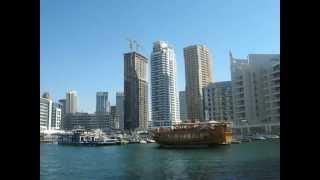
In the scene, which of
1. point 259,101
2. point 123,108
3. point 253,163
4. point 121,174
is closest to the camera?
point 121,174

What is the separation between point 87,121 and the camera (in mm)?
23797

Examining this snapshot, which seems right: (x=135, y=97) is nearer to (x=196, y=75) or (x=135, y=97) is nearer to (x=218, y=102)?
(x=196, y=75)

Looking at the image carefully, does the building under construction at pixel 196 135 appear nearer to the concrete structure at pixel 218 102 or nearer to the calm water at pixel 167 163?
the calm water at pixel 167 163

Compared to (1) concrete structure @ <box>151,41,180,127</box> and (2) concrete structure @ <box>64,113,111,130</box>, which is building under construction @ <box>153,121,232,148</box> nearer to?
(1) concrete structure @ <box>151,41,180,127</box>

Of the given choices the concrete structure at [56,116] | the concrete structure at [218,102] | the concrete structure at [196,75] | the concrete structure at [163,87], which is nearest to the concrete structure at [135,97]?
the concrete structure at [163,87]

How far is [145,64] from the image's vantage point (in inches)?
891

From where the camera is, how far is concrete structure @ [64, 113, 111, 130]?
23394 mm

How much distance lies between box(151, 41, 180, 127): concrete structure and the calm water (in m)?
1.69

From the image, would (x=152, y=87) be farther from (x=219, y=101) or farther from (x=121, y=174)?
(x=121, y=174)

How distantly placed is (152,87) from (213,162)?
7006 millimetres

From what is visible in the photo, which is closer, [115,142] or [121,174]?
[121,174]

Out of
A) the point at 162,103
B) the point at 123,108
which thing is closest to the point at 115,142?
the point at 123,108
